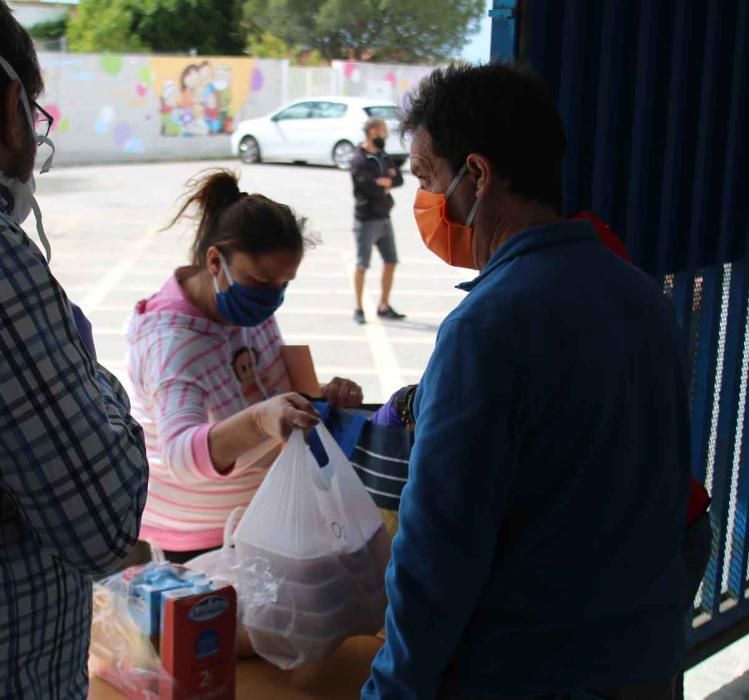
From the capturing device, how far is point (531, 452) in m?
1.31

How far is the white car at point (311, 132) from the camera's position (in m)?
20.1

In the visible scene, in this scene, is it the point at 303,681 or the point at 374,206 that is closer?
the point at 303,681

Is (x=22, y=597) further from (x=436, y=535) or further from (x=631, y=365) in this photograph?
(x=631, y=365)

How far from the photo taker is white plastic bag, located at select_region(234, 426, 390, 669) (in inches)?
72.7

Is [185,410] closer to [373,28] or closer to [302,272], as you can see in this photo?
[302,272]

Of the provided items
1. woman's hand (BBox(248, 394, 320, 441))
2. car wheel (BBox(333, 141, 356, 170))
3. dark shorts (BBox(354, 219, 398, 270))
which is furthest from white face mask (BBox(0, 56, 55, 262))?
car wheel (BBox(333, 141, 356, 170))

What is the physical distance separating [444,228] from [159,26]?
33119 millimetres

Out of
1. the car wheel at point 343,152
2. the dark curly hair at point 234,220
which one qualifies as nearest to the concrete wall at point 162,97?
the car wheel at point 343,152

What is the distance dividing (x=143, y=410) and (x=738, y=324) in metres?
1.66

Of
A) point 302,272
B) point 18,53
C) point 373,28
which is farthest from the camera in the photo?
point 373,28

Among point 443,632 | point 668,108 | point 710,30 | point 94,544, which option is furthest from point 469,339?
point 710,30

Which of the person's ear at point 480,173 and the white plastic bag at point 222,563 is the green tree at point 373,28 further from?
the person's ear at point 480,173

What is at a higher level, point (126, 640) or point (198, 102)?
point (198, 102)

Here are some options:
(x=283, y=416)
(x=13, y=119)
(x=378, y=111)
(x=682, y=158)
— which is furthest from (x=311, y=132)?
(x=13, y=119)
